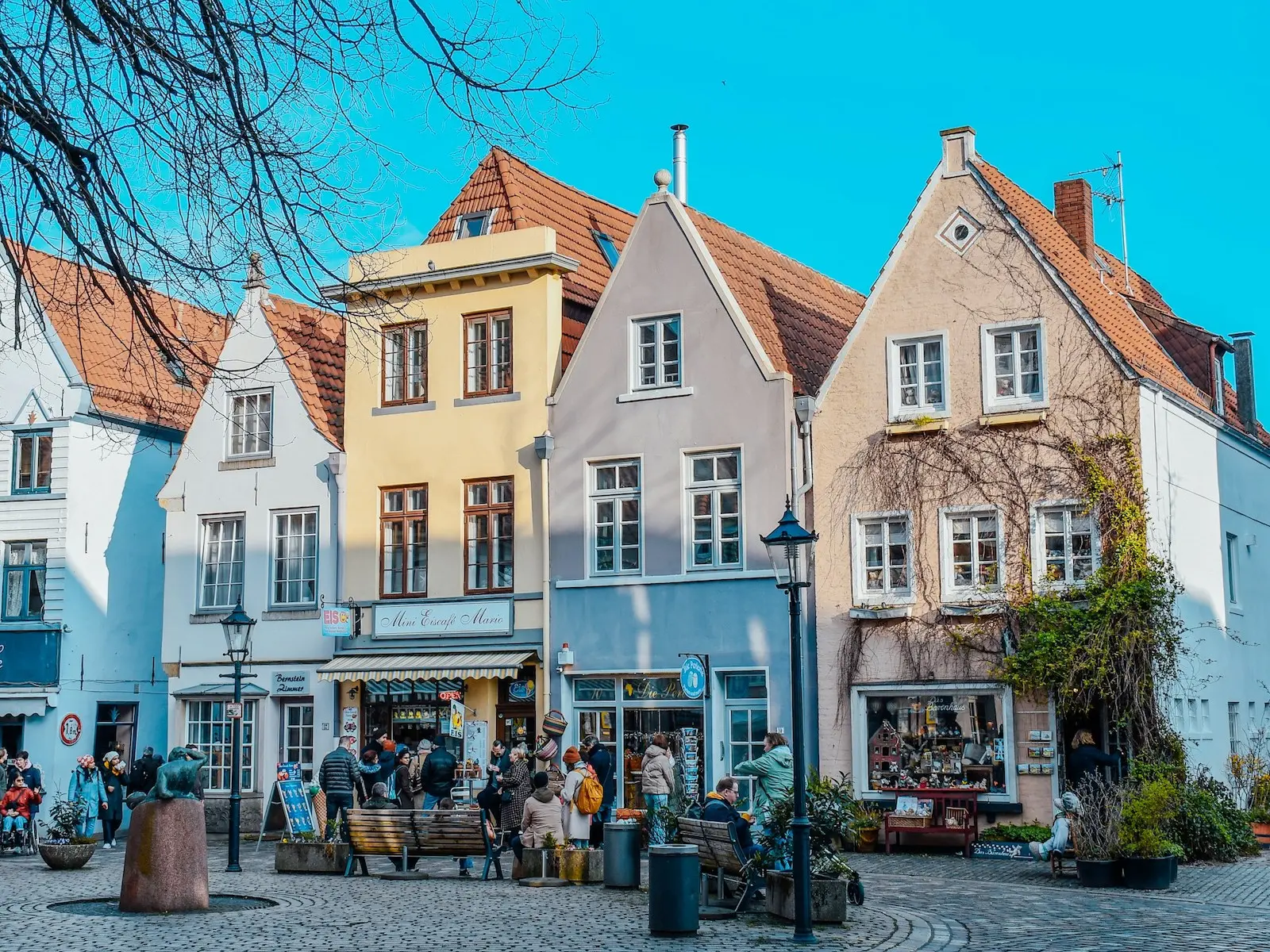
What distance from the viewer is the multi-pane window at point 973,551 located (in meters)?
25.8

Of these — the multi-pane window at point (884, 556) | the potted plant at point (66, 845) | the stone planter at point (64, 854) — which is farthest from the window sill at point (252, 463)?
the multi-pane window at point (884, 556)

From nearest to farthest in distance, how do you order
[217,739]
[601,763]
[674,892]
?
[674,892] → [601,763] → [217,739]

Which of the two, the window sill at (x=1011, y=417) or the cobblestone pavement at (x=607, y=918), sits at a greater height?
the window sill at (x=1011, y=417)

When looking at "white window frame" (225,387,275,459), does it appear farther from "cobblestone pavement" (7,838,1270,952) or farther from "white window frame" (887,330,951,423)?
"cobblestone pavement" (7,838,1270,952)

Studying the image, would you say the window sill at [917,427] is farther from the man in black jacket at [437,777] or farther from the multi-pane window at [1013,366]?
the man in black jacket at [437,777]

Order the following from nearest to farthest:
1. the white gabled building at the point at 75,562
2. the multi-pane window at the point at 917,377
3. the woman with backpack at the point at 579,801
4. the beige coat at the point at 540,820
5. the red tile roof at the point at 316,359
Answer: the beige coat at the point at 540,820 → the woman with backpack at the point at 579,801 → the multi-pane window at the point at 917,377 → the red tile roof at the point at 316,359 → the white gabled building at the point at 75,562

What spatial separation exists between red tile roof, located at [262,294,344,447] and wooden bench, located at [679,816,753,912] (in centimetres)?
1645

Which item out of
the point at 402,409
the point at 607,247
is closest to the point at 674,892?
the point at 402,409

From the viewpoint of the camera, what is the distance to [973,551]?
26000 millimetres

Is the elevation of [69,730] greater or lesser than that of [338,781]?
greater

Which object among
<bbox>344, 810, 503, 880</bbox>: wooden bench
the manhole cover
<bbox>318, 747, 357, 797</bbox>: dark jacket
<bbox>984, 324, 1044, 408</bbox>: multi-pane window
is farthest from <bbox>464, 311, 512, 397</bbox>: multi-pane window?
the manhole cover

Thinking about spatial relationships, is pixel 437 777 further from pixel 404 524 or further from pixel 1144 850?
pixel 1144 850

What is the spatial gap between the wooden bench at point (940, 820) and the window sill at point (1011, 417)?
17.8 ft

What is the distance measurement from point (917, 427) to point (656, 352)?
16.0ft
